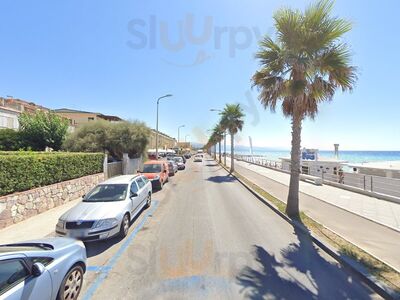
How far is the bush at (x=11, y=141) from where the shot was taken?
21703mm

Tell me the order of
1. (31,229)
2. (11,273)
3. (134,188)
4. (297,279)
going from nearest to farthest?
(11,273) < (297,279) < (31,229) < (134,188)

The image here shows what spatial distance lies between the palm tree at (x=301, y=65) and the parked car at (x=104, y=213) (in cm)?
580

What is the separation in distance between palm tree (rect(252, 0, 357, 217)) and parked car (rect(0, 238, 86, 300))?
286 inches

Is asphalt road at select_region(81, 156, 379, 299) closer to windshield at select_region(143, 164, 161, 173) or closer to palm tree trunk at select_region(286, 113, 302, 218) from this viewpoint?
palm tree trunk at select_region(286, 113, 302, 218)

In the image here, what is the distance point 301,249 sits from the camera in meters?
5.95

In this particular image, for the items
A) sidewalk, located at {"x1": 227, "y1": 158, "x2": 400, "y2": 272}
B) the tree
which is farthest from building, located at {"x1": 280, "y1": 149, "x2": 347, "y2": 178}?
the tree

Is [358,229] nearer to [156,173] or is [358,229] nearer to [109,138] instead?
[156,173]

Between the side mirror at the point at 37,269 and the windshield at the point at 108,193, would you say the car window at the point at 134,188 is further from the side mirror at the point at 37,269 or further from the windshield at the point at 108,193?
the side mirror at the point at 37,269

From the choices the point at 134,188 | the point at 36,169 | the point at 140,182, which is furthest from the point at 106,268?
the point at 36,169

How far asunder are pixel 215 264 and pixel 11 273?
3569 mm

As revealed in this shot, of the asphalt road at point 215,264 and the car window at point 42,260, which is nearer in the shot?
the car window at point 42,260

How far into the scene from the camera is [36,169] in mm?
9383

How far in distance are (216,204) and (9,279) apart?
28.7 feet

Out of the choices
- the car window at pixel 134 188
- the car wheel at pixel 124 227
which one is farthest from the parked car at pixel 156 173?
the car wheel at pixel 124 227
